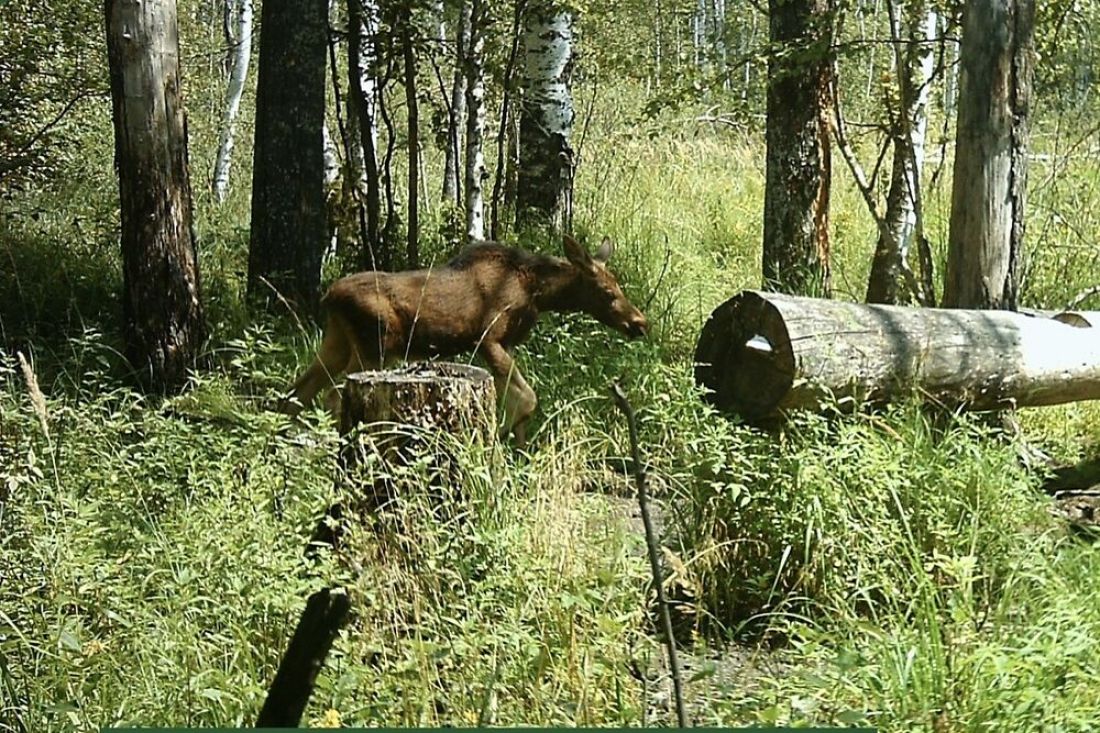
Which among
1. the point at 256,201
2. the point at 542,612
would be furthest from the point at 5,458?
the point at 256,201

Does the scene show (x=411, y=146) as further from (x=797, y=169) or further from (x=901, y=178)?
(x=901, y=178)

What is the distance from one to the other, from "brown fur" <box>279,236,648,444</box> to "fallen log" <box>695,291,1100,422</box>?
1516 mm

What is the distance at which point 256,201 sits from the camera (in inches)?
416

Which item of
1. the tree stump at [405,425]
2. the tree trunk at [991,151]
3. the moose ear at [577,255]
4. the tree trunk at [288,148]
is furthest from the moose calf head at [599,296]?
the tree stump at [405,425]

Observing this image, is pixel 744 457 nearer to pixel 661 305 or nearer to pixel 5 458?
pixel 5 458

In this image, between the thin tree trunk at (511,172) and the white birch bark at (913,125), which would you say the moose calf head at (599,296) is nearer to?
the white birch bark at (913,125)

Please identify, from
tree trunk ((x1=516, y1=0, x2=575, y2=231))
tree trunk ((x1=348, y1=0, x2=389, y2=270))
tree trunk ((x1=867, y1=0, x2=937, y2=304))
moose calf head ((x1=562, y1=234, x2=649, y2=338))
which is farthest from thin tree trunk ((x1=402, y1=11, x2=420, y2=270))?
tree trunk ((x1=867, y1=0, x2=937, y2=304))

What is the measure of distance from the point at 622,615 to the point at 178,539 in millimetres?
1651

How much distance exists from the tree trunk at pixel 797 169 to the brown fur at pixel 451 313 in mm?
1857

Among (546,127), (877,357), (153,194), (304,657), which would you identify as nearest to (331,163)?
(546,127)

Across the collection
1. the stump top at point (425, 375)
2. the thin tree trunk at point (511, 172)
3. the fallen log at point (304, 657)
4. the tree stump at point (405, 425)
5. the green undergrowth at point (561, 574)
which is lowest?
the green undergrowth at point (561, 574)

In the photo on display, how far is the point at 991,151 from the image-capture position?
741cm

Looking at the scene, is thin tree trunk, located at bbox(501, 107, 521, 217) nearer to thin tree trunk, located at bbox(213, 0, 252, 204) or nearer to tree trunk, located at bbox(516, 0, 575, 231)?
tree trunk, located at bbox(516, 0, 575, 231)

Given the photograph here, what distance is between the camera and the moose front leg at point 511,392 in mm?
7477
